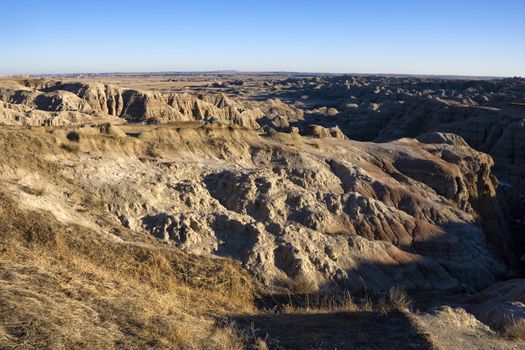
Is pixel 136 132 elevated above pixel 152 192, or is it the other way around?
pixel 136 132

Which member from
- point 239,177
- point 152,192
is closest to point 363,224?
point 239,177

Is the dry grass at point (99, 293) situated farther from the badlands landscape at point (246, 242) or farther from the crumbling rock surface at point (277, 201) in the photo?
the crumbling rock surface at point (277, 201)

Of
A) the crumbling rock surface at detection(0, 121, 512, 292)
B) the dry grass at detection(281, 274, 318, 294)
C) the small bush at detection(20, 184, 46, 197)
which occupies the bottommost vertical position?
the dry grass at detection(281, 274, 318, 294)

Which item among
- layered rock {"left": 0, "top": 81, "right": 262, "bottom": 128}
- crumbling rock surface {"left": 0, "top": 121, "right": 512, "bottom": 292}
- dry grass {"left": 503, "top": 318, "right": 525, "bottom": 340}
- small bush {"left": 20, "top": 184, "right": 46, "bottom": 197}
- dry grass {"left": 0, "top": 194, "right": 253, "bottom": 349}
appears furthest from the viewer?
layered rock {"left": 0, "top": 81, "right": 262, "bottom": 128}

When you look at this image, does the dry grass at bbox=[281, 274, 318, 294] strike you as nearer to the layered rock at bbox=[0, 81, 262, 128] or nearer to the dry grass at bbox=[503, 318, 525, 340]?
the dry grass at bbox=[503, 318, 525, 340]

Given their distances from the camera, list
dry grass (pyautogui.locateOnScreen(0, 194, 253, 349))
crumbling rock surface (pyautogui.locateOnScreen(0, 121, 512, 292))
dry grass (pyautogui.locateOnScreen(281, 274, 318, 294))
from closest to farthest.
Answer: dry grass (pyautogui.locateOnScreen(0, 194, 253, 349)), dry grass (pyautogui.locateOnScreen(281, 274, 318, 294)), crumbling rock surface (pyautogui.locateOnScreen(0, 121, 512, 292))

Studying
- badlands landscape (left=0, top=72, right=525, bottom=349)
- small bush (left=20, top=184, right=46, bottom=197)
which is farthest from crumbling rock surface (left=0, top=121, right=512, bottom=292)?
small bush (left=20, top=184, right=46, bottom=197)

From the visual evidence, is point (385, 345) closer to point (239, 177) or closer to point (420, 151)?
point (239, 177)

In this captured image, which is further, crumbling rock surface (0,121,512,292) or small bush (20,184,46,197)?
crumbling rock surface (0,121,512,292)

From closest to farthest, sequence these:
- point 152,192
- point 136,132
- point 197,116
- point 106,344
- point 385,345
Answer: point 106,344 → point 385,345 → point 152,192 → point 136,132 → point 197,116

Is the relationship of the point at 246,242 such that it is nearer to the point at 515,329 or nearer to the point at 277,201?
the point at 277,201
